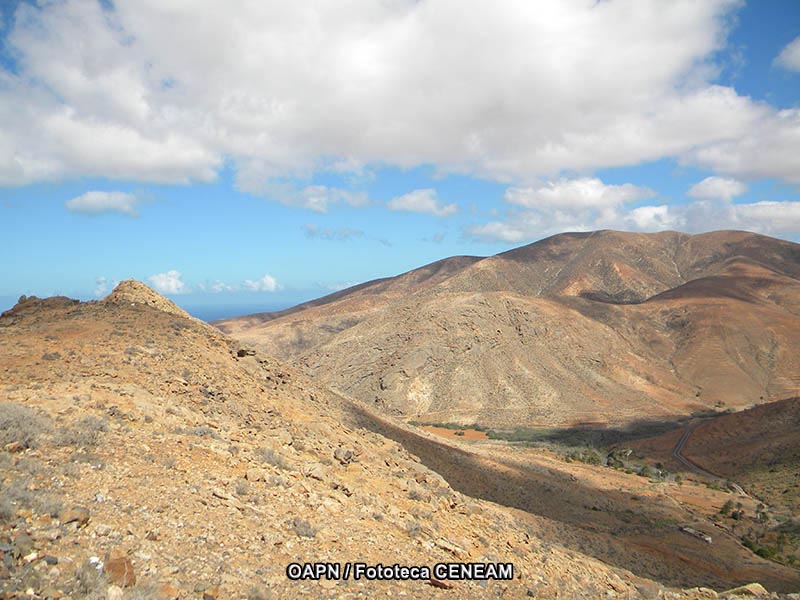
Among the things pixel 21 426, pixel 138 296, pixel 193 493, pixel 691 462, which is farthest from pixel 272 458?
pixel 691 462

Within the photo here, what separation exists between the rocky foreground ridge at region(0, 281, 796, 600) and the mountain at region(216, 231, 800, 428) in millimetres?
38473

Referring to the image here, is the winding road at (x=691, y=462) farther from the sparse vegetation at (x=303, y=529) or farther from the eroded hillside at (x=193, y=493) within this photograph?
the sparse vegetation at (x=303, y=529)

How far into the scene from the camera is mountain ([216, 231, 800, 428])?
58406 mm

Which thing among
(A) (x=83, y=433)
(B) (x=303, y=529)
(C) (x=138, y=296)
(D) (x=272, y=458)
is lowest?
(B) (x=303, y=529)

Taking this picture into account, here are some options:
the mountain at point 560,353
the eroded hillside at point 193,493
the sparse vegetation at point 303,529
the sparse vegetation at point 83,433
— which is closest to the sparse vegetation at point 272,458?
the eroded hillside at point 193,493

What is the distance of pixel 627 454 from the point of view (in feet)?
138

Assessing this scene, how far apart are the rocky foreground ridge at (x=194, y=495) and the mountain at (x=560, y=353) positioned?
126 feet

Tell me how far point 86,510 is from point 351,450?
6620mm

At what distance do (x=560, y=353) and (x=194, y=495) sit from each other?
64268 mm

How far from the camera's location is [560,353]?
220 ft

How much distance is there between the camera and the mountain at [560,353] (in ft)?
192

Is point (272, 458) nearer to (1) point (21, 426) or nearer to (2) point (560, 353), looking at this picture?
(1) point (21, 426)

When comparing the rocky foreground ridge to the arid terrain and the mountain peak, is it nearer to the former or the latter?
the arid terrain

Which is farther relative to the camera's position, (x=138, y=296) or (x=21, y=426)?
(x=138, y=296)
